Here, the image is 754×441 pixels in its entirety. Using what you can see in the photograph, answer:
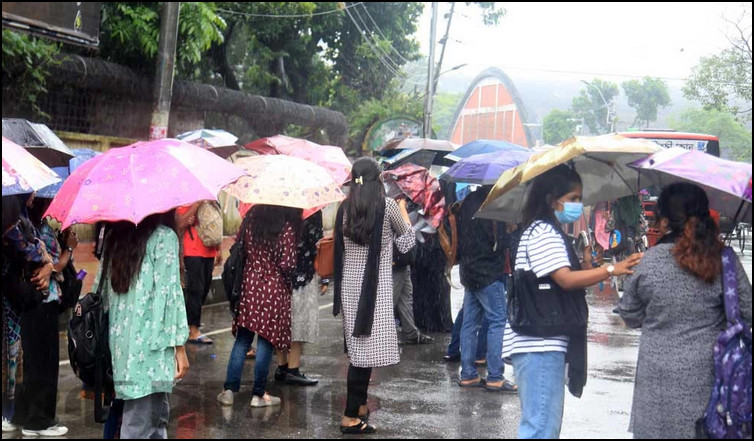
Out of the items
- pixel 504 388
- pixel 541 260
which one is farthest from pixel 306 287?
pixel 541 260

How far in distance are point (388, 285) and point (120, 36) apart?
384 inches

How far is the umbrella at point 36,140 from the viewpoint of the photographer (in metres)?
6.41

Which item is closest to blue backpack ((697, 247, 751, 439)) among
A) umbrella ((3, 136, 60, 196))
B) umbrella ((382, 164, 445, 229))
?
umbrella ((3, 136, 60, 196))

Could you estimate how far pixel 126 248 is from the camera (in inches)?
185

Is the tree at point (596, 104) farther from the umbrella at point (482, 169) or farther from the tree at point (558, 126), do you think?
the umbrella at point (482, 169)

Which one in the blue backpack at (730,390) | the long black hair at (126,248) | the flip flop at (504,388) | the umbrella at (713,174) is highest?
the umbrella at (713,174)

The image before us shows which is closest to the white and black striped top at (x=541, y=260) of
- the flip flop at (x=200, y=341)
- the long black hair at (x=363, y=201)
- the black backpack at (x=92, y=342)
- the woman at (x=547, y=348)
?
the woman at (x=547, y=348)

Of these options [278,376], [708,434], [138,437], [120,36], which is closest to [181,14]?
[120,36]

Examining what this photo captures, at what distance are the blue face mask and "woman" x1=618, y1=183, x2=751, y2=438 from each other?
0.68m

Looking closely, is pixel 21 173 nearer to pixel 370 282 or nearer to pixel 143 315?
pixel 143 315

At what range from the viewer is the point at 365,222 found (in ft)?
19.4

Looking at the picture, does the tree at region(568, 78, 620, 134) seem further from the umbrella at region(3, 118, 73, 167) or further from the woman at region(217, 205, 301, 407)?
the umbrella at region(3, 118, 73, 167)

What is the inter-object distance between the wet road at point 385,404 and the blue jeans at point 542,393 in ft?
5.30

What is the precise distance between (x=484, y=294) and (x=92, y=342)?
3446 millimetres
